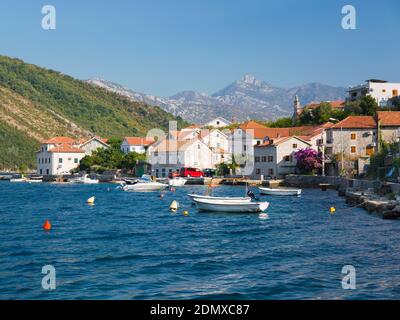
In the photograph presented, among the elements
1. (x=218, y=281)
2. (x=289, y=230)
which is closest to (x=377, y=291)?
(x=218, y=281)

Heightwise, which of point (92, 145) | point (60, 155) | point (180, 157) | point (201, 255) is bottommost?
point (201, 255)

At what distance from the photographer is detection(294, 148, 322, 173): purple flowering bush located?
8450cm

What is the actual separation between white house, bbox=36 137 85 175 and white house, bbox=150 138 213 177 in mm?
23652

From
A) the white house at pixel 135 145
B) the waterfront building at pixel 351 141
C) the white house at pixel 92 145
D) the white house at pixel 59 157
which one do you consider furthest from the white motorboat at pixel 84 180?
the waterfront building at pixel 351 141

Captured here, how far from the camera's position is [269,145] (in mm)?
89688

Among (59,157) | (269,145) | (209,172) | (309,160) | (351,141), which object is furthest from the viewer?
(59,157)

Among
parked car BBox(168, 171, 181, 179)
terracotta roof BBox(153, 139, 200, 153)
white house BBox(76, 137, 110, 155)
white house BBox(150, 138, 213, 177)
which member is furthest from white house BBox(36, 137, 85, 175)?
parked car BBox(168, 171, 181, 179)

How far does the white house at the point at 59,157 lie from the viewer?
126 meters

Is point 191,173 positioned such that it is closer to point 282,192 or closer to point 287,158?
point 287,158

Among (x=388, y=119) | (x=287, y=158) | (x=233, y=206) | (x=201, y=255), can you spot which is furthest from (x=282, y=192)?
(x=201, y=255)

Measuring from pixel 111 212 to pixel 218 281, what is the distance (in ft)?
91.3

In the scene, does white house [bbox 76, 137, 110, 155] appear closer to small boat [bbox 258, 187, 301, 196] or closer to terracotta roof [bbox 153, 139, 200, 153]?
terracotta roof [bbox 153, 139, 200, 153]

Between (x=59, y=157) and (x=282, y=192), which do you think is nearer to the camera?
(x=282, y=192)

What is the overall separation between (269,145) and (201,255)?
213 feet
